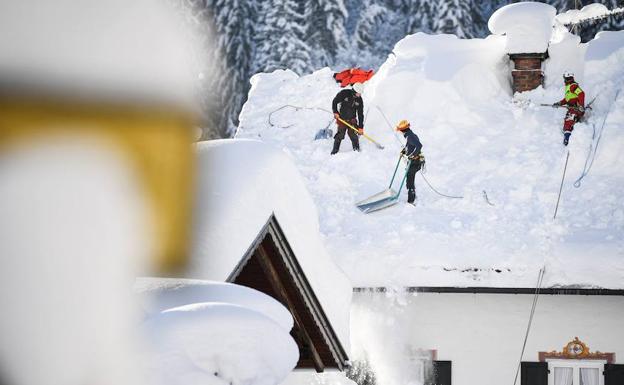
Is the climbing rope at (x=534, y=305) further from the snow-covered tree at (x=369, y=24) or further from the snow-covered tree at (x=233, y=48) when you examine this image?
the snow-covered tree at (x=369, y=24)

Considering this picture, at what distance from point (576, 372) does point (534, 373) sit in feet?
2.01

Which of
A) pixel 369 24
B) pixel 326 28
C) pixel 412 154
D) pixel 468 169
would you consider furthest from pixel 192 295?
pixel 369 24

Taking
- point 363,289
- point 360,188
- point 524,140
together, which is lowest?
point 363,289

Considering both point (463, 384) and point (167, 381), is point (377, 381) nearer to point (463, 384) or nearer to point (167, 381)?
point (463, 384)

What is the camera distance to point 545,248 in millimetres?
13906

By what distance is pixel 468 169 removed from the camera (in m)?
16.1

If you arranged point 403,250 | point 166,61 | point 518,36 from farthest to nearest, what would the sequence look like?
point 518,36 < point 403,250 < point 166,61

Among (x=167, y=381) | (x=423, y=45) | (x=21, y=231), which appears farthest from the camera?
(x=423, y=45)

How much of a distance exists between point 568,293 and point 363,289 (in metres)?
3.00

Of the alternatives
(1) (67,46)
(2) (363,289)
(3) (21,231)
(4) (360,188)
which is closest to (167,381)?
(3) (21,231)

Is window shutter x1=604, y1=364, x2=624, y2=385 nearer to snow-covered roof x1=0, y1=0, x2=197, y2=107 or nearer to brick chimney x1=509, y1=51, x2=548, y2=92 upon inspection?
brick chimney x1=509, y1=51, x2=548, y2=92

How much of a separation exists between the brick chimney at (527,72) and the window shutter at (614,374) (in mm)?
6070

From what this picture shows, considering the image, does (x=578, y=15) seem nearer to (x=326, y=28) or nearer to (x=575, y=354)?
(x=575, y=354)

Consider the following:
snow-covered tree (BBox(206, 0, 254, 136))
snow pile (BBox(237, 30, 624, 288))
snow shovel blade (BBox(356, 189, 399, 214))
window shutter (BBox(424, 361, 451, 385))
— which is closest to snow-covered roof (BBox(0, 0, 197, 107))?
snow pile (BBox(237, 30, 624, 288))
